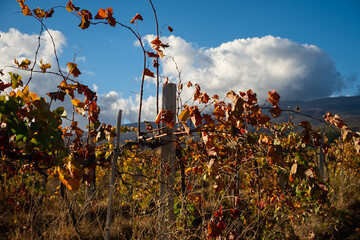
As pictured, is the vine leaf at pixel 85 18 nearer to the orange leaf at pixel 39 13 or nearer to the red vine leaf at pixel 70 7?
the red vine leaf at pixel 70 7

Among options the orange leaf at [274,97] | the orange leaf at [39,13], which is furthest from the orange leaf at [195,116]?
the orange leaf at [39,13]

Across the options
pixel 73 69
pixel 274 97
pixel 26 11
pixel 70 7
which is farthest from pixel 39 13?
pixel 274 97

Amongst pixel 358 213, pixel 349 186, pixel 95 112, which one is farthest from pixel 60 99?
pixel 349 186

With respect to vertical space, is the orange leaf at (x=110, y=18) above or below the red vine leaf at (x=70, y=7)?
below

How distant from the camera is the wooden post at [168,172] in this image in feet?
7.20

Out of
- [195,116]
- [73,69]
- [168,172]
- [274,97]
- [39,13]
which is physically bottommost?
[168,172]

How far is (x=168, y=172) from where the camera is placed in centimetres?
225

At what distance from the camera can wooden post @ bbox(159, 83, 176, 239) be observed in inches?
86.4

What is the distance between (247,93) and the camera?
6.80 feet

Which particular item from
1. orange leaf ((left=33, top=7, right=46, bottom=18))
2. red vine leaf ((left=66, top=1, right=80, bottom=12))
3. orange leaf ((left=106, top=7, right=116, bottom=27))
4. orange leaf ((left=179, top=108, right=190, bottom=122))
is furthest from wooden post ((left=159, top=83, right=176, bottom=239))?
orange leaf ((left=33, top=7, right=46, bottom=18))

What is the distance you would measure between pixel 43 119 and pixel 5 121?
0.59ft

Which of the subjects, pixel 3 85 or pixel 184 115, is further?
pixel 3 85

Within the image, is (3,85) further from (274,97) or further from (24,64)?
(274,97)

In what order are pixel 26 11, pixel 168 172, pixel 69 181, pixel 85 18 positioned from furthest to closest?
pixel 26 11 → pixel 168 172 → pixel 85 18 → pixel 69 181
